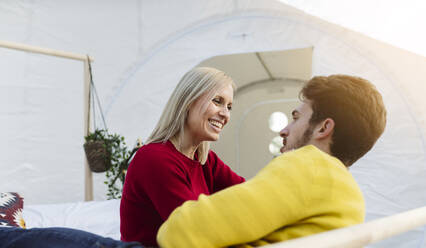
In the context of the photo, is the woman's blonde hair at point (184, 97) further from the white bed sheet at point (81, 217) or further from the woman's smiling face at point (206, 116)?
the white bed sheet at point (81, 217)

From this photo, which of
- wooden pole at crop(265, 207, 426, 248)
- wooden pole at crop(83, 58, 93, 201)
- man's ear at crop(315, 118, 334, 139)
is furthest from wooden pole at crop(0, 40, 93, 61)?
wooden pole at crop(265, 207, 426, 248)

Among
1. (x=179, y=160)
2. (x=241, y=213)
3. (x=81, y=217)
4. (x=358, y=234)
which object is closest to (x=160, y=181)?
(x=179, y=160)

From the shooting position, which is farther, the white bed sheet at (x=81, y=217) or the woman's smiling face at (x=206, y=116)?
the white bed sheet at (x=81, y=217)

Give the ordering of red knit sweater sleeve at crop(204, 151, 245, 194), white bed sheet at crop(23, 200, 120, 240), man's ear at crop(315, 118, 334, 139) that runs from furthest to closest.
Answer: white bed sheet at crop(23, 200, 120, 240)
red knit sweater sleeve at crop(204, 151, 245, 194)
man's ear at crop(315, 118, 334, 139)

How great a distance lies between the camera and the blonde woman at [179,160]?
1106mm

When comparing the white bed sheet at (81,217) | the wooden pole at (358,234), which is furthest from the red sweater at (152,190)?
the white bed sheet at (81,217)

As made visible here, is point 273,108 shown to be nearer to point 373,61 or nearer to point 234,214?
point 373,61

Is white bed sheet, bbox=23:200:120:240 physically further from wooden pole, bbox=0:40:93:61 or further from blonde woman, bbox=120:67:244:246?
wooden pole, bbox=0:40:93:61

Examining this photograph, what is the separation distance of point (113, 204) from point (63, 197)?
1.46 m

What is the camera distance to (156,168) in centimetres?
111

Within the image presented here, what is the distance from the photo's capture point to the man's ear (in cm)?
93

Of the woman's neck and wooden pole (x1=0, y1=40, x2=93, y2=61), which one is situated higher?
wooden pole (x1=0, y1=40, x2=93, y2=61)

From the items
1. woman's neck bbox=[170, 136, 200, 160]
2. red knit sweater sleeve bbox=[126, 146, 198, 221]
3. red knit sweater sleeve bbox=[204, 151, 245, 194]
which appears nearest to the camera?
red knit sweater sleeve bbox=[126, 146, 198, 221]

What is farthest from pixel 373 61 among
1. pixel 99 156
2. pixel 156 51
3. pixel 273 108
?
pixel 273 108
